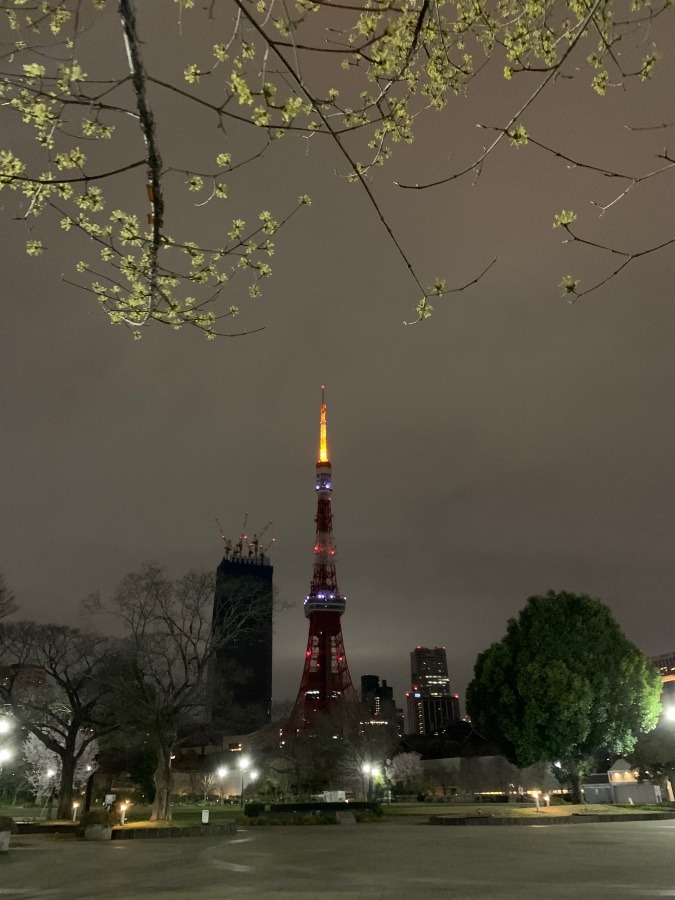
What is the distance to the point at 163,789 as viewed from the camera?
2592 centimetres

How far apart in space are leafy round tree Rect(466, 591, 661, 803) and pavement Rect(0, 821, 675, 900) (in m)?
9.52

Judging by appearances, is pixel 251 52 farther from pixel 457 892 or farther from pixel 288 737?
pixel 288 737

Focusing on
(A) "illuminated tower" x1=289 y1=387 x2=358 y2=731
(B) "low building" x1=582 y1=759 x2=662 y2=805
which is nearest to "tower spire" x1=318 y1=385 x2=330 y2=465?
(A) "illuminated tower" x1=289 y1=387 x2=358 y2=731

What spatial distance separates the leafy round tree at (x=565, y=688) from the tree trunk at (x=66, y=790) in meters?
18.6

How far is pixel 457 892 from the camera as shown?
24.8 ft

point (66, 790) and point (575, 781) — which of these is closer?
point (575, 781)

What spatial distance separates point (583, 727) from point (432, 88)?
27.5 meters

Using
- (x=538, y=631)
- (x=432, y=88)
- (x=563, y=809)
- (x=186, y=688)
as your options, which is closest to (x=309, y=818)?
(x=186, y=688)

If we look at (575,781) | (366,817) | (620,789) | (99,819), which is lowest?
(366,817)

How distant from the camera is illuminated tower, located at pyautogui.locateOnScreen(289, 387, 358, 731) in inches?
2431

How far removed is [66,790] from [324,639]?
43781mm

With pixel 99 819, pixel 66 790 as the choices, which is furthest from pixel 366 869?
pixel 66 790

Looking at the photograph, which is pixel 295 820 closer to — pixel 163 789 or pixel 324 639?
pixel 163 789

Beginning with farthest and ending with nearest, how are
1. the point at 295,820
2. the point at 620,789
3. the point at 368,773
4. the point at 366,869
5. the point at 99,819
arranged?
1. the point at 368,773
2. the point at 620,789
3. the point at 295,820
4. the point at 99,819
5. the point at 366,869
